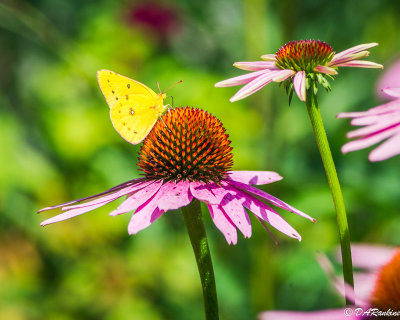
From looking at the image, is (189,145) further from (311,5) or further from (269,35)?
(311,5)

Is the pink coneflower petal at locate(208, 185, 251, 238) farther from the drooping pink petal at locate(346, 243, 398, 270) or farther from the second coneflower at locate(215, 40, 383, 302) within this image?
the drooping pink petal at locate(346, 243, 398, 270)

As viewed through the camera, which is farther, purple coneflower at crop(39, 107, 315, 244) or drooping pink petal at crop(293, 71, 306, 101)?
purple coneflower at crop(39, 107, 315, 244)

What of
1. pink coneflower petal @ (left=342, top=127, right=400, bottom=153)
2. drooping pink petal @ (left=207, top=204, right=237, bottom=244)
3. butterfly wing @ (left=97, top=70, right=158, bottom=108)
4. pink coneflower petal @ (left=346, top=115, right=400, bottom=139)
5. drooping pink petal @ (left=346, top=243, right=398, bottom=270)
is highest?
butterfly wing @ (left=97, top=70, right=158, bottom=108)

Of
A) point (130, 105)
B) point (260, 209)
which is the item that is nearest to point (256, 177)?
point (260, 209)

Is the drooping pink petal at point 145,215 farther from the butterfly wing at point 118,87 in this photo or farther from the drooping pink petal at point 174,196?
the butterfly wing at point 118,87

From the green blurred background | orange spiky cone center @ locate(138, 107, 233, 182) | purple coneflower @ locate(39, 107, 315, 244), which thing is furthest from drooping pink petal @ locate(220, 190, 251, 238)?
the green blurred background

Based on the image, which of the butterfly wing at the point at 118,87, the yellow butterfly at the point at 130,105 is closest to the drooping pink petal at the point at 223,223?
the yellow butterfly at the point at 130,105
